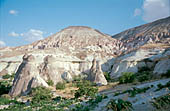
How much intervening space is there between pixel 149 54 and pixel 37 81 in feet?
86.2

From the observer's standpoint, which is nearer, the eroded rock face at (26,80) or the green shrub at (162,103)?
the green shrub at (162,103)

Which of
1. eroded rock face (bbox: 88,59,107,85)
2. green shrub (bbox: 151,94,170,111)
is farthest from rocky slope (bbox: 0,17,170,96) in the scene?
green shrub (bbox: 151,94,170,111)

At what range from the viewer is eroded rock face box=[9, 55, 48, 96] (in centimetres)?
1667

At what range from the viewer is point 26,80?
17297 mm

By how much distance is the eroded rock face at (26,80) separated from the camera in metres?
16.7

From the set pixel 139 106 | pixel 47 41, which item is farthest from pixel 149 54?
pixel 47 41

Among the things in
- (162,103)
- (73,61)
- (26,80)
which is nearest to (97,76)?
(26,80)

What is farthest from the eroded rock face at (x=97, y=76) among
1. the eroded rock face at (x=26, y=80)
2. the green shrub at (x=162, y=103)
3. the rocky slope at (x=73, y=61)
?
the green shrub at (x=162, y=103)

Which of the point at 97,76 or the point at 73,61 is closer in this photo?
the point at 97,76

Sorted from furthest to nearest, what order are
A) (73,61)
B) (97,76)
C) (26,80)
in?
(73,61) → (97,76) → (26,80)

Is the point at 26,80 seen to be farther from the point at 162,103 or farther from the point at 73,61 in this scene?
the point at 73,61

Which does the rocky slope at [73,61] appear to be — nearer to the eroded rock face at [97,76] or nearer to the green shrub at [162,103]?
the eroded rock face at [97,76]

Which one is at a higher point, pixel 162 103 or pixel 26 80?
pixel 26 80

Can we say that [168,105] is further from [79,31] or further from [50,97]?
[79,31]
